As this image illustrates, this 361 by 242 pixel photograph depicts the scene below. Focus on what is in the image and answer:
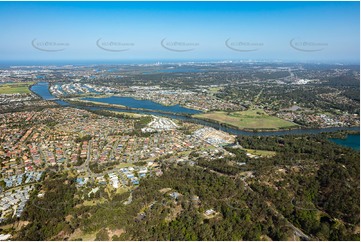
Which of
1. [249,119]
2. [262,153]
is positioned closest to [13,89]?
[249,119]

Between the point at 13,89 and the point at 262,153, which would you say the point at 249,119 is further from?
the point at 13,89

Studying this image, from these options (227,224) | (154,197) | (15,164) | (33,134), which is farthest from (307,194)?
(33,134)

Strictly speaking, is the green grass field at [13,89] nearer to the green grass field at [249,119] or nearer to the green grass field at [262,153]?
the green grass field at [249,119]

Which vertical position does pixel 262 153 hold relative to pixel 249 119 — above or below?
above

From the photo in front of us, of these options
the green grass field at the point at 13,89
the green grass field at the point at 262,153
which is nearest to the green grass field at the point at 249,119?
the green grass field at the point at 262,153

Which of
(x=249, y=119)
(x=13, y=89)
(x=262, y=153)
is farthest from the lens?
(x=13, y=89)

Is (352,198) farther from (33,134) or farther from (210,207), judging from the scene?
(33,134)

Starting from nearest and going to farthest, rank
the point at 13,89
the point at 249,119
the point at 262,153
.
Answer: the point at 262,153, the point at 249,119, the point at 13,89

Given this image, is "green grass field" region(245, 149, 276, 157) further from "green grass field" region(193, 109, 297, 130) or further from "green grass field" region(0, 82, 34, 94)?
"green grass field" region(0, 82, 34, 94)

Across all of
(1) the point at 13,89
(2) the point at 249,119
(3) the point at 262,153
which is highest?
(1) the point at 13,89
